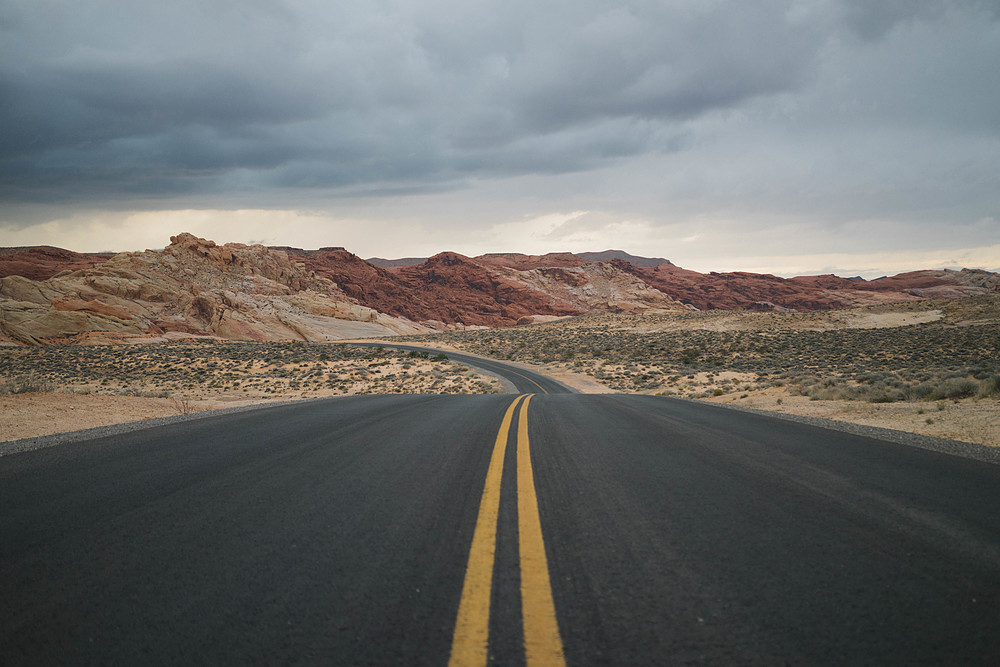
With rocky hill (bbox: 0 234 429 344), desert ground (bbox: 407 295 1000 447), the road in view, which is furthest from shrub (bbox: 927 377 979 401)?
rocky hill (bbox: 0 234 429 344)

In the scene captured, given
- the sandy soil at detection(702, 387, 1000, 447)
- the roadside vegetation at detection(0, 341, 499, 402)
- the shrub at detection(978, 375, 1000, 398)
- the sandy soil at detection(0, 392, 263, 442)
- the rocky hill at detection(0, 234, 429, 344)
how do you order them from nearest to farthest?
the sandy soil at detection(702, 387, 1000, 447) < the sandy soil at detection(0, 392, 263, 442) < the shrub at detection(978, 375, 1000, 398) < the roadside vegetation at detection(0, 341, 499, 402) < the rocky hill at detection(0, 234, 429, 344)

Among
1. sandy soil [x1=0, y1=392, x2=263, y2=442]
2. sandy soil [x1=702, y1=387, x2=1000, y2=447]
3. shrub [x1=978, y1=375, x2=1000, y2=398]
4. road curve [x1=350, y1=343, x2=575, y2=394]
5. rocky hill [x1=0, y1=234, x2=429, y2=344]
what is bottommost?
road curve [x1=350, y1=343, x2=575, y2=394]

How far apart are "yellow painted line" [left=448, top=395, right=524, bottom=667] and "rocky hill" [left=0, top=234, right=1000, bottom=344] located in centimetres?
6303

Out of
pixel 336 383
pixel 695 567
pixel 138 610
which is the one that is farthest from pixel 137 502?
pixel 336 383

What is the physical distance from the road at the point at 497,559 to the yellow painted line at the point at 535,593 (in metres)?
0.01

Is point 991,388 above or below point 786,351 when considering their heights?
below

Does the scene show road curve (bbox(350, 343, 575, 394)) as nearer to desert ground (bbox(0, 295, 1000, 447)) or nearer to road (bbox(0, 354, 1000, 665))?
desert ground (bbox(0, 295, 1000, 447))

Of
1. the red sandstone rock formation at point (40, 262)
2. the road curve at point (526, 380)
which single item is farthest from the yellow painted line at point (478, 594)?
the red sandstone rock formation at point (40, 262)

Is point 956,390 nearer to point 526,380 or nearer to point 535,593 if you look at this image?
point 535,593

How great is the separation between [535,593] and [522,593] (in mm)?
61

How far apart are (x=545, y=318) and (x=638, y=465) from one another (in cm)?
10086

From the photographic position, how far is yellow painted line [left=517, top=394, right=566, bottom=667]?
6.12ft

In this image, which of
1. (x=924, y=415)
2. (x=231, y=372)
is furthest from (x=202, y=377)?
(x=924, y=415)

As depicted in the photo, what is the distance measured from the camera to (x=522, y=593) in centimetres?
230
